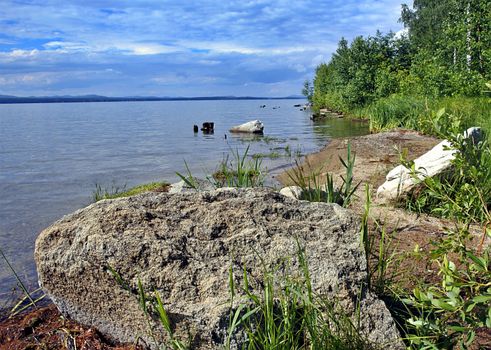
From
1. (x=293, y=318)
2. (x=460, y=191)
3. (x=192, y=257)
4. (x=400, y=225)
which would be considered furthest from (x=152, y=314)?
(x=400, y=225)

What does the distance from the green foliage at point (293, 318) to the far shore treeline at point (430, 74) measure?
17.8 feet

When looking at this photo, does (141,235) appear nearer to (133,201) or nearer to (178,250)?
(178,250)

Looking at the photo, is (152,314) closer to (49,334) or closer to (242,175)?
(49,334)

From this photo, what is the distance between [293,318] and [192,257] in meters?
0.81

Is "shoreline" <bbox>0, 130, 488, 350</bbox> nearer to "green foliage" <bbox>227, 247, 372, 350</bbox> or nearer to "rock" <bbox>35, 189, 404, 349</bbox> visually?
"rock" <bbox>35, 189, 404, 349</bbox>

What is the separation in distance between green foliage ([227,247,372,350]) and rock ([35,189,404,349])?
7cm

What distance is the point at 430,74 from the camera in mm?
23594

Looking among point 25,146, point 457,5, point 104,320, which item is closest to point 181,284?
point 104,320

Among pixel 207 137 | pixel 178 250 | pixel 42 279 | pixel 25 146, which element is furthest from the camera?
pixel 207 137

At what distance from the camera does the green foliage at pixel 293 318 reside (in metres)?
2.74

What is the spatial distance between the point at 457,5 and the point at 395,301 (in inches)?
1032

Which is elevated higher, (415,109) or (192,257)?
(415,109)

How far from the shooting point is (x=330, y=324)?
2973 mm

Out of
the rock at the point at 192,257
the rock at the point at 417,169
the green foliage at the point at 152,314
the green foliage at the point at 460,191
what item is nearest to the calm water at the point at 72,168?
the rock at the point at 192,257
